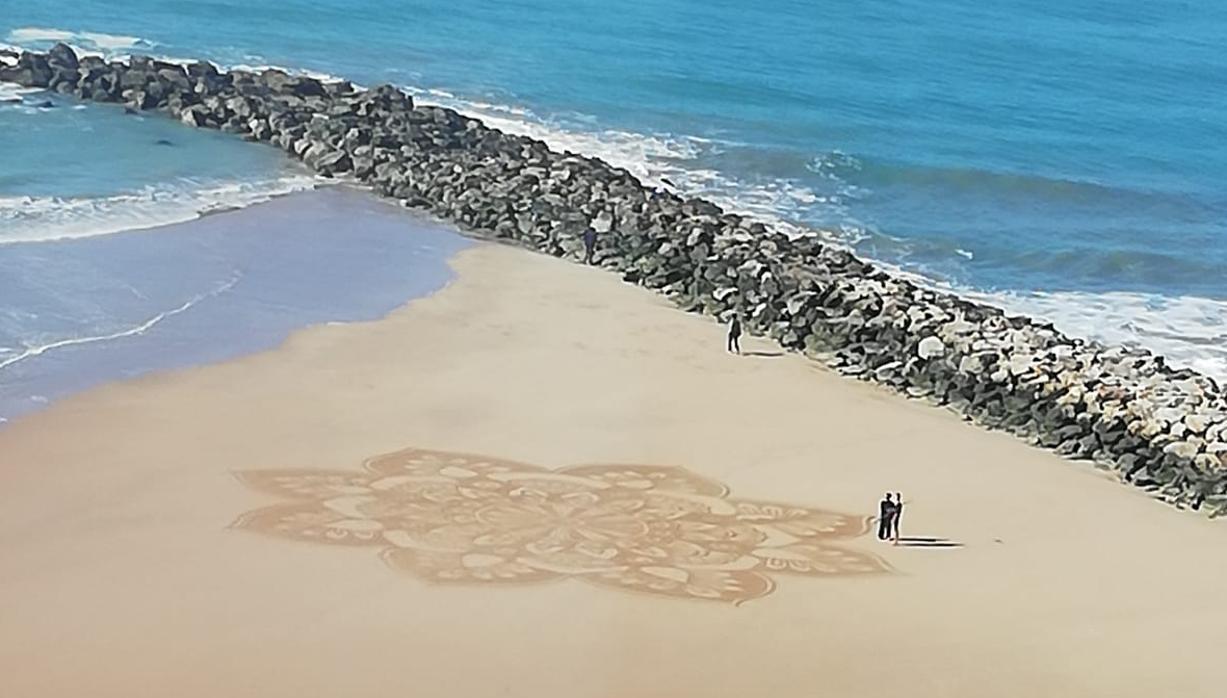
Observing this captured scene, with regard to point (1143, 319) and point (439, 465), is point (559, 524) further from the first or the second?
point (1143, 319)

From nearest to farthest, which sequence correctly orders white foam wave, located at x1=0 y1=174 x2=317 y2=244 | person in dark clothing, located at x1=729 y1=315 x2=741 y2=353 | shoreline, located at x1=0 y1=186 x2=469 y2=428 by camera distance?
1. shoreline, located at x1=0 y1=186 x2=469 y2=428
2. person in dark clothing, located at x1=729 y1=315 x2=741 y2=353
3. white foam wave, located at x1=0 y1=174 x2=317 y2=244

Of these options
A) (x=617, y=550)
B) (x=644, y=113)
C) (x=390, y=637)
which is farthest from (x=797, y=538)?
(x=644, y=113)

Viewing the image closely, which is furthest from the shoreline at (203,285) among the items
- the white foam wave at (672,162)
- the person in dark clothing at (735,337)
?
the white foam wave at (672,162)

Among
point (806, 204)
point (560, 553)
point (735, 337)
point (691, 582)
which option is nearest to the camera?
point (691, 582)

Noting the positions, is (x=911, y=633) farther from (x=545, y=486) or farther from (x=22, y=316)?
(x=22, y=316)

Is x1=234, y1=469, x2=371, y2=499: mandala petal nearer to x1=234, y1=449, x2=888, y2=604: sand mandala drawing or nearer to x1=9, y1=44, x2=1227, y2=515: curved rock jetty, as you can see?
x1=234, y1=449, x2=888, y2=604: sand mandala drawing

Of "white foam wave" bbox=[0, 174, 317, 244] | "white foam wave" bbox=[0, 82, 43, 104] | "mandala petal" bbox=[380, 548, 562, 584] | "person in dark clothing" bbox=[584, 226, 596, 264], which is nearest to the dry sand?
"mandala petal" bbox=[380, 548, 562, 584]

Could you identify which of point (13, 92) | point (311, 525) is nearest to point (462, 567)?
point (311, 525)
